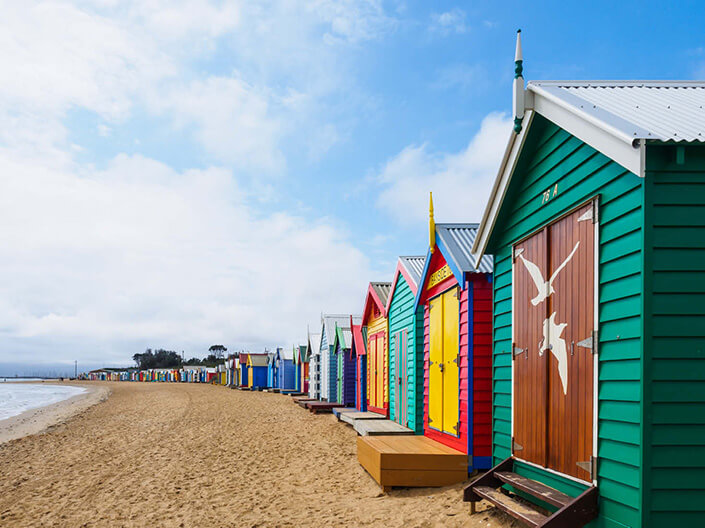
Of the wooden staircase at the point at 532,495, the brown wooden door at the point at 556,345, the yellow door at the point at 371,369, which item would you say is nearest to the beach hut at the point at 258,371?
the yellow door at the point at 371,369

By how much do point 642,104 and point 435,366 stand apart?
640cm

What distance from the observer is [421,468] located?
8.65 meters

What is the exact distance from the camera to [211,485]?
10078 millimetres

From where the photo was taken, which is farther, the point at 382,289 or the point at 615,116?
the point at 382,289

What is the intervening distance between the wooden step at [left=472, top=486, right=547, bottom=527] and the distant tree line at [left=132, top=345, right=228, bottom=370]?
15224 cm

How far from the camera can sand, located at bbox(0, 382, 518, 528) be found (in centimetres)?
776

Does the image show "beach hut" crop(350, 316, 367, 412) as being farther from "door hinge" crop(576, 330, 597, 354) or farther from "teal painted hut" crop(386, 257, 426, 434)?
"door hinge" crop(576, 330, 597, 354)

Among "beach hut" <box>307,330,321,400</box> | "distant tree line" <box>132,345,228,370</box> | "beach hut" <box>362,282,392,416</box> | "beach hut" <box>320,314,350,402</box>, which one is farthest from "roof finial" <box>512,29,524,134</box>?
"distant tree line" <box>132,345,228,370</box>

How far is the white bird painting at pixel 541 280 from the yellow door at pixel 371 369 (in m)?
12.3

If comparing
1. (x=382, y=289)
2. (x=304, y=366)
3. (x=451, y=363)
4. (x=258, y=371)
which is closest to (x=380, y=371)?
(x=382, y=289)

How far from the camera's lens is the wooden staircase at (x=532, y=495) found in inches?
192

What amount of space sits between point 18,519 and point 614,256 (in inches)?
327

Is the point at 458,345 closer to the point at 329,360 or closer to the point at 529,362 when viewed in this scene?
the point at 529,362

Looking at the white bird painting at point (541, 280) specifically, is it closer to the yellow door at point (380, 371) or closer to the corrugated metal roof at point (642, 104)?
the corrugated metal roof at point (642, 104)
